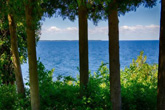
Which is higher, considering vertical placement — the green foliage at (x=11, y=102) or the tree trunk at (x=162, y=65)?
the tree trunk at (x=162, y=65)

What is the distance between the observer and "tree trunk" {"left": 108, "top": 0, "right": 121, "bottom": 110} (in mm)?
4582

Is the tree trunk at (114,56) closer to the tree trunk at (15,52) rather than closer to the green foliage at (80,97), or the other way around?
the green foliage at (80,97)

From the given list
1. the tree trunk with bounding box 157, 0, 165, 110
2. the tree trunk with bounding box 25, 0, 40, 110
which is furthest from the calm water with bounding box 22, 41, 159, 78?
the tree trunk with bounding box 157, 0, 165, 110

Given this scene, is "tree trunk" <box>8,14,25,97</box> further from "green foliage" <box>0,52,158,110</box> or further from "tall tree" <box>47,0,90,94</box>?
"tall tree" <box>47,0,90,94</box>

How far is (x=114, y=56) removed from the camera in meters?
4.65

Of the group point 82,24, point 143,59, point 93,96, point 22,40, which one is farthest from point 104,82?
point 143,59

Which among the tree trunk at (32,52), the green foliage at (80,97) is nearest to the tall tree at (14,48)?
the green foliage at (80,97)

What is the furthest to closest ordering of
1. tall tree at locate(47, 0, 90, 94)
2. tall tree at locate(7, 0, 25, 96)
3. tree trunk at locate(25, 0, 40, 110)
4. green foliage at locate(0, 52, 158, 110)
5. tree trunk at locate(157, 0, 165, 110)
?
1. tall tree at locate(7, 0, 25, 96)
2. tall tree at locate(47, 0, 90, 94)
3. green foliage at locate(0, 52, 158, 110)
4. tree trunk at locate(25, 0, 40, 110)
5. tree trunk at locate(157, 0, 165, 110)

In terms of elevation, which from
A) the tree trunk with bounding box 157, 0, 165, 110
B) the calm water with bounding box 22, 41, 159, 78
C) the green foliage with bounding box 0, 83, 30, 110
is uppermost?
the tree trunk with bounding box 157, 0, 165, 110

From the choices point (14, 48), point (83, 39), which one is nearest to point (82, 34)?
point (83, 39)

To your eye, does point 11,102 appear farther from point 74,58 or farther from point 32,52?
point 74,58

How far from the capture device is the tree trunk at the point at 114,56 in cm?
458

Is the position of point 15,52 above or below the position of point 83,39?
below

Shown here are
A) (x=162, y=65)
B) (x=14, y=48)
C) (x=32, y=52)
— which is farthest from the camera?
(x=14, y=48)
